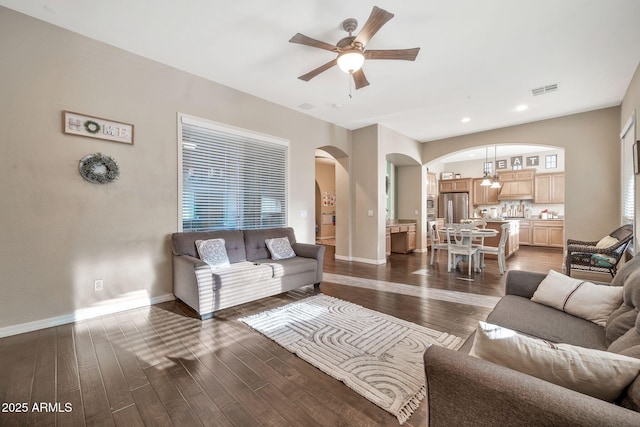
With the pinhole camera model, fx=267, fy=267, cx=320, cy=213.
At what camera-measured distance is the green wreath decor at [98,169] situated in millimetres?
2957

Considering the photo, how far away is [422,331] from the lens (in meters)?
2.66

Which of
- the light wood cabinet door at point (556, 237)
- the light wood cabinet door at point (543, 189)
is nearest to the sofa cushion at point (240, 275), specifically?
the light wood cabinet door at point (556, 237)

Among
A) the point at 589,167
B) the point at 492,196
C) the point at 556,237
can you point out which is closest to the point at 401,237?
the point at 589,167

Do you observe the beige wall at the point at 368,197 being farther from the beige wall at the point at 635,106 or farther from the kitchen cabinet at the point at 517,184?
the kitchen cabinet at the point at 517,184

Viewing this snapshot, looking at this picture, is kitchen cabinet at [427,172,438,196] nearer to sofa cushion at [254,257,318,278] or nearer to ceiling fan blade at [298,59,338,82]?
sofa cushion at [254,257,318,278]

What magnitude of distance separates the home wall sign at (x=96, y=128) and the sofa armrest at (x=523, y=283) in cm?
440

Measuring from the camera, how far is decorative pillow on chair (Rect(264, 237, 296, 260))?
4.06 m

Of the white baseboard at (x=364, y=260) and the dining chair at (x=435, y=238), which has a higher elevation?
the dining chair at (x=435, y=238)

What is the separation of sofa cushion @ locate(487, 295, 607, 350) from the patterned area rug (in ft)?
2.12

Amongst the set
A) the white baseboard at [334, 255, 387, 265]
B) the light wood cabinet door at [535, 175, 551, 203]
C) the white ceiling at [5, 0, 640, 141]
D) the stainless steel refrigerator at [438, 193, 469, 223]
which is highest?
the white ceiling at [5, 0, 640, 141]

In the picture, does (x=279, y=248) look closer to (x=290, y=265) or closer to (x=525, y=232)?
(x=290, y=265)

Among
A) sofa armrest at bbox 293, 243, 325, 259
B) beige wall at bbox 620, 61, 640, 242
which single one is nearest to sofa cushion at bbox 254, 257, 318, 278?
sofa armrest at bbox 293, 243, 325, 259

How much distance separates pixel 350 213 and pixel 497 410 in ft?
18.6

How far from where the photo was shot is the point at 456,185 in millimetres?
10188
